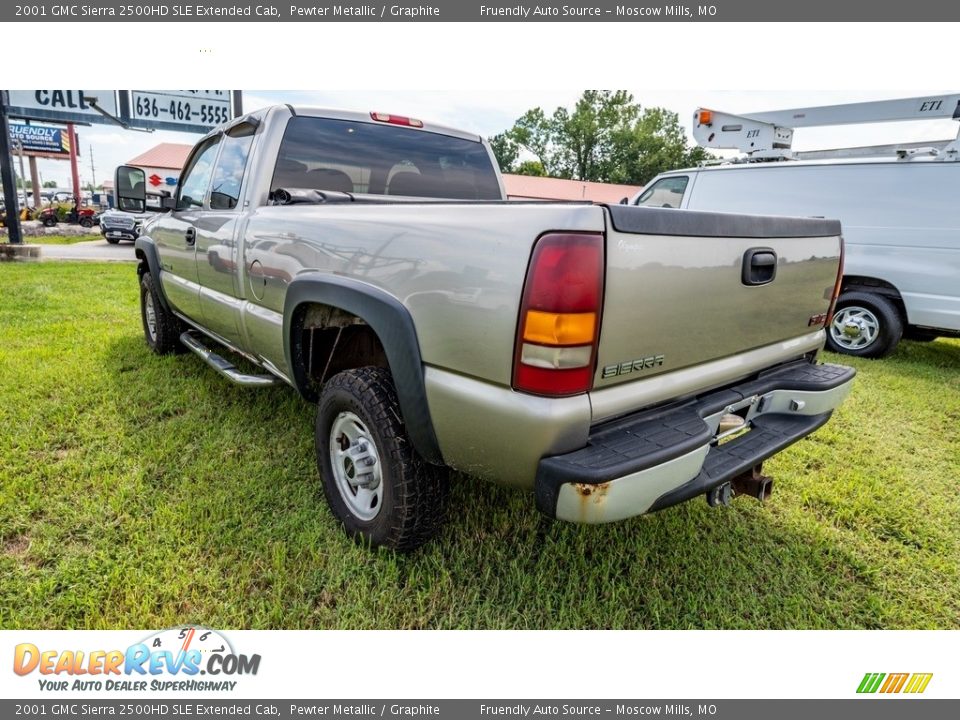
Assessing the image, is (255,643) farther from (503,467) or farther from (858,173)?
(858,173)

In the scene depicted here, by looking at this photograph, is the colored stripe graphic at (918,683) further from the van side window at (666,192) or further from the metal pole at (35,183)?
the metal pole at (35,183)

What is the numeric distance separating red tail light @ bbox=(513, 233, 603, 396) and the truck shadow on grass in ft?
3.25

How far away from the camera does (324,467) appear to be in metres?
2.40

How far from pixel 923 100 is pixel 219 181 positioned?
710cm

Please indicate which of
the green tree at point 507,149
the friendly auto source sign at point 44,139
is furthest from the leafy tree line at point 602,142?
the friendly auto source sign at point 44,139

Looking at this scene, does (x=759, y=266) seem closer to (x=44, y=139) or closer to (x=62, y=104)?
(x=62, y=104)

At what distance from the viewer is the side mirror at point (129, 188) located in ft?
13.4

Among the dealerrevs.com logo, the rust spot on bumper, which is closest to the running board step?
the dealerrevs.com logo

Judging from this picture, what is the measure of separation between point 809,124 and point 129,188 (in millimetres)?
7480

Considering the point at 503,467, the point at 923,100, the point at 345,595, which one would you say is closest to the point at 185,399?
the point at 345,595

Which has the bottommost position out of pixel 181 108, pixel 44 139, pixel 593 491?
pixel 593 491

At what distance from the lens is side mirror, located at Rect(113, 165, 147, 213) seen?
13.4 feet

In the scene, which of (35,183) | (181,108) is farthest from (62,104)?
(35,183)

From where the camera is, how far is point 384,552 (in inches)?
84.1
